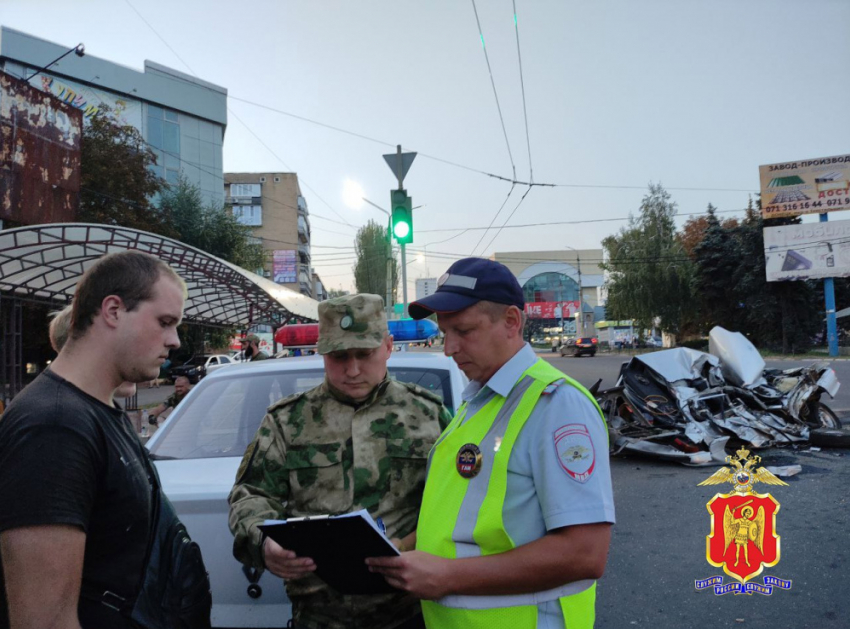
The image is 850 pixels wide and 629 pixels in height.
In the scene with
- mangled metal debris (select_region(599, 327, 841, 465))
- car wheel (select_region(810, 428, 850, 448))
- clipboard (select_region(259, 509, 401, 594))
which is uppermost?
clipboard (select_region(259, 509, 401, 594))

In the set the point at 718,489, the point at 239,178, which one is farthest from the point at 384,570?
the point at 239,178

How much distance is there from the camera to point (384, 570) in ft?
5.04

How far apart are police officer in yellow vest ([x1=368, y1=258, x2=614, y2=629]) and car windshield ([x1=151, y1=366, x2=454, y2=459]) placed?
6.35ft

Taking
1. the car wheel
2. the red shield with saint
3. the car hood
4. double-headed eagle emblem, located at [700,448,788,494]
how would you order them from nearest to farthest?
1. the car hood
2. the red shield with saint
3. double-headed eagle emblem, located at [700,448,788,494]
4. the car wheel

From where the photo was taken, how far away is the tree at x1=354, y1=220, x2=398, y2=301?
51.9 metres

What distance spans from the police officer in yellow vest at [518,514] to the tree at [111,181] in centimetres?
2458

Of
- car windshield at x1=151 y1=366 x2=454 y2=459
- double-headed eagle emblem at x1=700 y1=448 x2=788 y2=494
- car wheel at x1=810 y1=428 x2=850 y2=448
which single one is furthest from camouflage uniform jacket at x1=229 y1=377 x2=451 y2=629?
car wheel at x1=810 y1=428 x2=850 y2=448

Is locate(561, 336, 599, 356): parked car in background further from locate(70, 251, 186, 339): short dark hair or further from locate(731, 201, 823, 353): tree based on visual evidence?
locate(70, 251, 186, 339): short dark hair

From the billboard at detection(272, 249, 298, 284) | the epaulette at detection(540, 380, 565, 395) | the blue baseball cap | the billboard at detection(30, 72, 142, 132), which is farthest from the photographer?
the billboard at detection(272, 249, 298, 284)

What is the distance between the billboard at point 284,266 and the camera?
207 feet

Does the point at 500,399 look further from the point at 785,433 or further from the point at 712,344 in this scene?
the point at 712,344

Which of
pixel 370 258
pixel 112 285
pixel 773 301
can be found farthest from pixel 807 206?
pixel 112 285

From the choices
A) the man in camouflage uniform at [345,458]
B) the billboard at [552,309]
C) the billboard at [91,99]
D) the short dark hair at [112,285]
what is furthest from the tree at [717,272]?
the billboard at [552,309]

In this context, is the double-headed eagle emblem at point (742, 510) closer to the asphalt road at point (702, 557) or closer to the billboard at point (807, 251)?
the asphalt road at point (702, 557)
